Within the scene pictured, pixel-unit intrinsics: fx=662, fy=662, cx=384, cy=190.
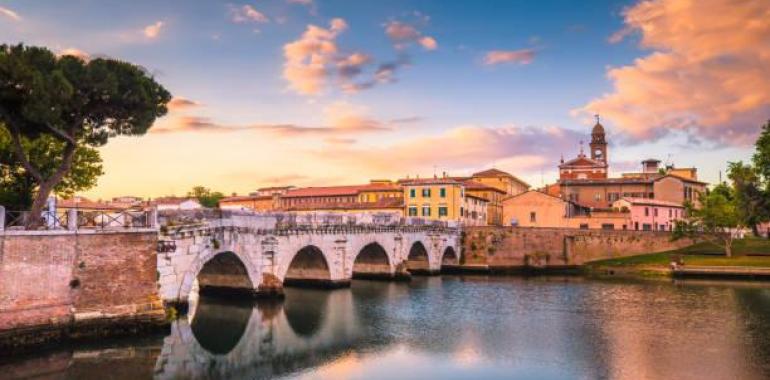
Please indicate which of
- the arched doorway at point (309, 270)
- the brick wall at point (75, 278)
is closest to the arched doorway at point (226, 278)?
the arched doorway at point (309, 270)

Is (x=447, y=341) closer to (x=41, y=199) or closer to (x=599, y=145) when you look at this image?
(x=41, y=199)

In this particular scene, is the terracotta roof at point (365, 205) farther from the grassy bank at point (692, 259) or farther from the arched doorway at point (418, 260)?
the grassy bank at point (692, 259)

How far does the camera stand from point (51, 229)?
31938mm

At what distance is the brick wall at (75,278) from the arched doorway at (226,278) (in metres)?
12.7

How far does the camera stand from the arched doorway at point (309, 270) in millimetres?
58844

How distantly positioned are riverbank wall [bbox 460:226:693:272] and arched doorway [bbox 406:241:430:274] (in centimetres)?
858

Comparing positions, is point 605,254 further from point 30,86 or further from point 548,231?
point 30,86

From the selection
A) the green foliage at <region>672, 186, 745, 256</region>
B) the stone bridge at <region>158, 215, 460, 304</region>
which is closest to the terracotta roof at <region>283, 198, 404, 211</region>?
the stone bridge at <region>158, 215, 460, 304</region>

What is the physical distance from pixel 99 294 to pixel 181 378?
23.6ft

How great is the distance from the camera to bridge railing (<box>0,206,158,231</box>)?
3231 centimetres

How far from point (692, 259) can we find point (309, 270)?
1817 inches

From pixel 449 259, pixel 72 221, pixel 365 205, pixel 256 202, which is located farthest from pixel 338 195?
pixel 72 221

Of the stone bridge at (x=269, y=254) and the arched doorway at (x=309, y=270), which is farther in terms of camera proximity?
the arched doorway at (x=309, y=270)

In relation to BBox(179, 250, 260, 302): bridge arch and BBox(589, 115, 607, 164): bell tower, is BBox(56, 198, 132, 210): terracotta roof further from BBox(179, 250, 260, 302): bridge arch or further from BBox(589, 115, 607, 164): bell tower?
BBox(589, 115, 607, 164): bell tower
